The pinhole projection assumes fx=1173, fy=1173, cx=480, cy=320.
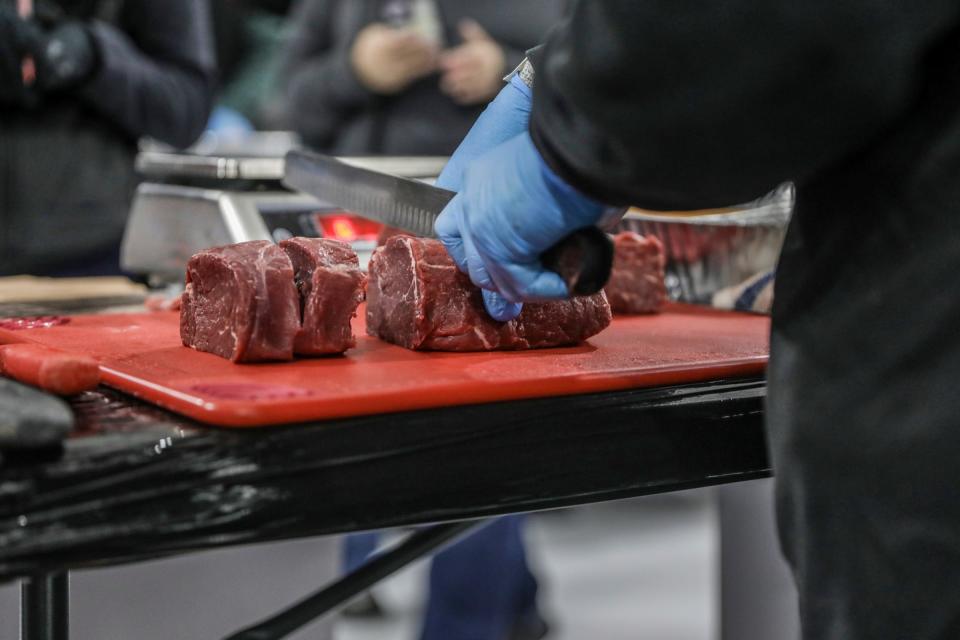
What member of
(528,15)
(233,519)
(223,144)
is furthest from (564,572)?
(233,519)

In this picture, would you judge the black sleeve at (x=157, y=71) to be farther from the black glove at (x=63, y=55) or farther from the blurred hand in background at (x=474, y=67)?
the blurred hand in background at (x=474, y=67)

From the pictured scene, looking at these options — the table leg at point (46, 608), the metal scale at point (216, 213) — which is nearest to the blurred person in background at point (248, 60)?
the metal scale at point (216, 213)

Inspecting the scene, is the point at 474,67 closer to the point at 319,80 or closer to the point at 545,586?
the point at 319,80

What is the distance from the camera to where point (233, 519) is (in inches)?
47.7

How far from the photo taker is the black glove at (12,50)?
117 inches

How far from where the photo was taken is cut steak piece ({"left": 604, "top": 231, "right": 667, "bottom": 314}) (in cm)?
219

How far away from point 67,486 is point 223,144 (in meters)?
4.73

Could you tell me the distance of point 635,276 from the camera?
2191 mm

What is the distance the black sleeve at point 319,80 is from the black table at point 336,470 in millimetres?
2641

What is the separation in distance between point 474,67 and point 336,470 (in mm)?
2680

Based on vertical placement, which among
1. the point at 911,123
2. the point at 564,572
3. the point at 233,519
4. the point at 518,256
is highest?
the point at 911,123

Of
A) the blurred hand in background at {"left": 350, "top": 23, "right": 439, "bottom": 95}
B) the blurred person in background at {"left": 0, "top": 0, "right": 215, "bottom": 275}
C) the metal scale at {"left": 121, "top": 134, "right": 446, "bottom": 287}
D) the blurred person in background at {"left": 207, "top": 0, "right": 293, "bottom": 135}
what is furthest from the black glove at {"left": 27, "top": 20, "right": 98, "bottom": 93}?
the blurred person in background at {"left": 207, "top": 0, "right": 293, "bottom": 135}

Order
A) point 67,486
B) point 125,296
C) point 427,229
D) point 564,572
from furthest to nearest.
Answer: point 564,572
point 125,296
point 427,229
point 67,486

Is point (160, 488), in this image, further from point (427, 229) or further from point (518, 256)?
point (427, 229)
